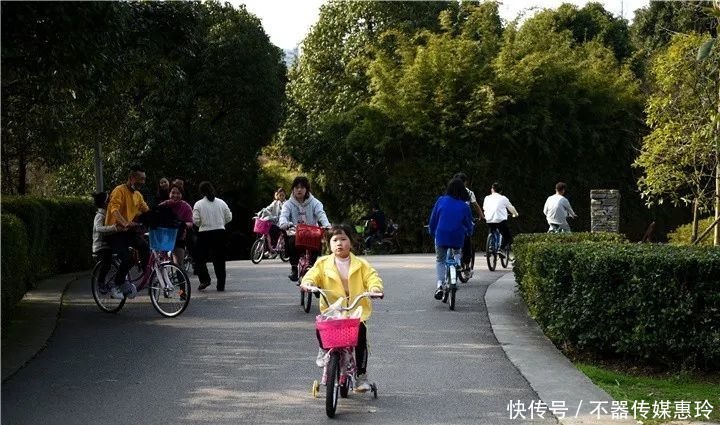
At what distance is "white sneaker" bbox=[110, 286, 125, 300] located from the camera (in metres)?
13.0

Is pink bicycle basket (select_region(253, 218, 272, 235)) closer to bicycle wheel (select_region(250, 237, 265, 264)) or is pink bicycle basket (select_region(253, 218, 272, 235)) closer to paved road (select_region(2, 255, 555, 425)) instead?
bicycle wheel (select_region(250, 237, 265, 264))

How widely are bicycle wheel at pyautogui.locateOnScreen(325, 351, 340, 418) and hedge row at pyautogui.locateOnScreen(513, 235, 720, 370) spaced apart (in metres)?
3.23

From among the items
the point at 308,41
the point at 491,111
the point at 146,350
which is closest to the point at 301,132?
the point at 308,41

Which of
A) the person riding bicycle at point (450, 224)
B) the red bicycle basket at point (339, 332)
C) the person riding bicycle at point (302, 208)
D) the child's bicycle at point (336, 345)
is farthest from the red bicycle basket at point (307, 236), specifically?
the red bicycle basket at point (339, 332)

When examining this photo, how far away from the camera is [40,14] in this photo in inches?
369

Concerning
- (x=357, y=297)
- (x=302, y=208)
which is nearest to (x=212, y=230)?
(x=302, y=208)

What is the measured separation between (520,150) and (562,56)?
368 cm

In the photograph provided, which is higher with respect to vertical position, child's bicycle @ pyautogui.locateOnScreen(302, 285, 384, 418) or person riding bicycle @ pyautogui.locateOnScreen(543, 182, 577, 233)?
person riding bicycle @ pyautogui.locateOnScreen(543, 182, 577, 233)

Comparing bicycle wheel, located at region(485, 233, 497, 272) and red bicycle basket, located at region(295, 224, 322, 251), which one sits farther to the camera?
bicycle wheel, located at region(485, 233, 497, 272)

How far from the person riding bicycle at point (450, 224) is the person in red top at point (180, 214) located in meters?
4.17

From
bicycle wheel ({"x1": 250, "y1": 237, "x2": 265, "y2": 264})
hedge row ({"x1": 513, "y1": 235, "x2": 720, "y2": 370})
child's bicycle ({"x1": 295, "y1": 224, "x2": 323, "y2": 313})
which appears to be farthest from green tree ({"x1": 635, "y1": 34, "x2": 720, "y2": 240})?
hedge row ({"x1": 513, "y1": 235, "x2": 720, "y2": 370})

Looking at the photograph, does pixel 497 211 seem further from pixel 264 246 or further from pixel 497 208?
pixel 264 246

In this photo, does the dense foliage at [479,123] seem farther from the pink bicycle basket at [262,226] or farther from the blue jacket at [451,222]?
the blue jacket at [451,222]

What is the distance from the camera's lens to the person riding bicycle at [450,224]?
13.9 meters
